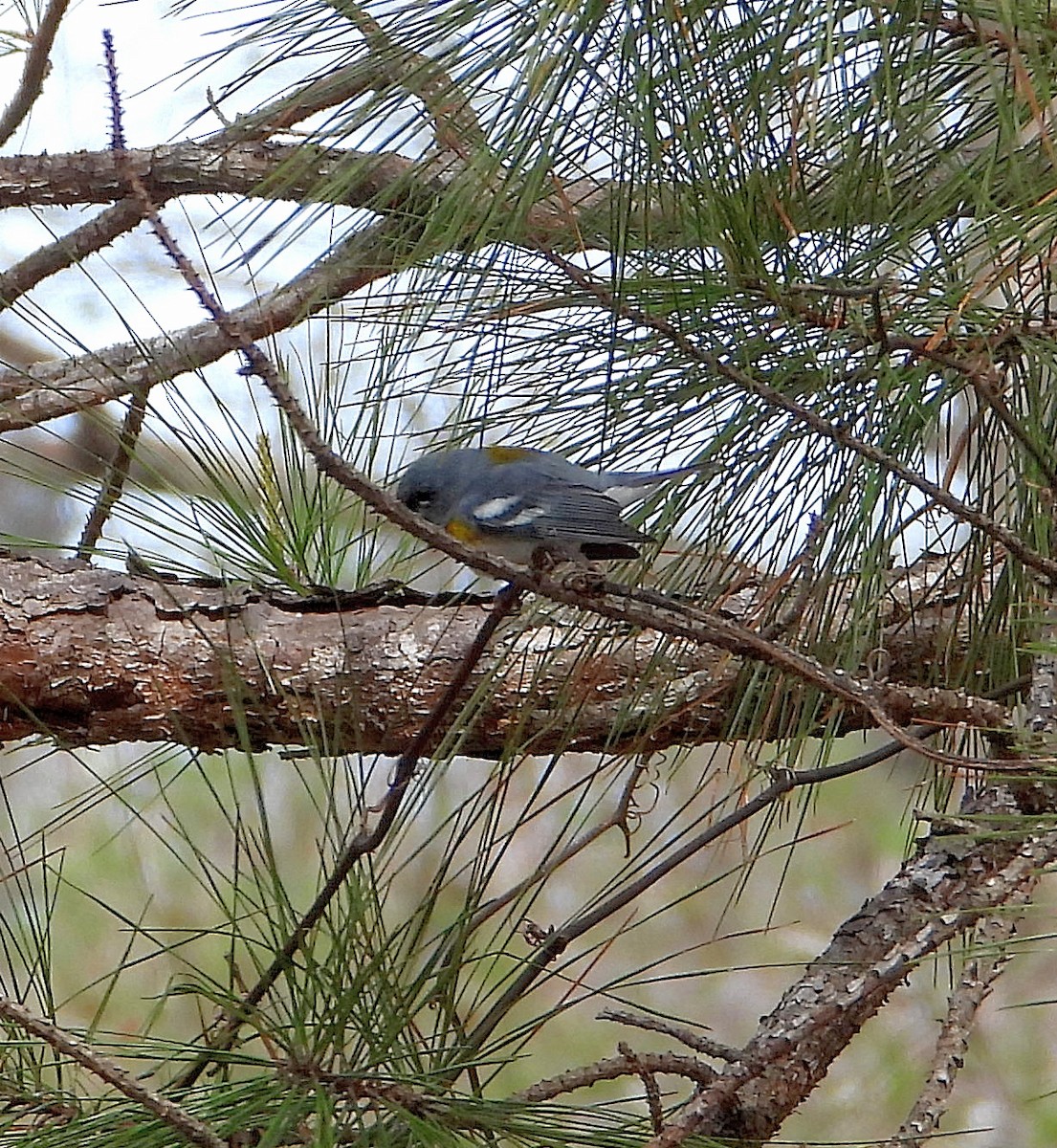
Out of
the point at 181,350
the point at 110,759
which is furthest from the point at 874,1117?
the point at 181,350

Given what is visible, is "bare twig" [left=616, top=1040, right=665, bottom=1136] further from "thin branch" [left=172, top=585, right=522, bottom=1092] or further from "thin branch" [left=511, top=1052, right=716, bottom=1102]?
"thin branch" [left=172, top=585, right=522, bottom=1092]

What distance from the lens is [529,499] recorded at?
0.94m

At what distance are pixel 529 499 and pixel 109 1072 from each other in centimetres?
50

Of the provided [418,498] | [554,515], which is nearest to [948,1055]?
[554,515]

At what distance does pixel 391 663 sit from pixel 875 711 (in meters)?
0.51

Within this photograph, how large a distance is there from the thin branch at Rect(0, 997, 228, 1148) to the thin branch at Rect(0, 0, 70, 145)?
33.2 inches

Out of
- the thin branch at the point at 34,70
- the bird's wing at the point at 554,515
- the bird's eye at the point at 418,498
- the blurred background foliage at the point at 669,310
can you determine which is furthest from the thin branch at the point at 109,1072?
the thin branch at the point at 34,70

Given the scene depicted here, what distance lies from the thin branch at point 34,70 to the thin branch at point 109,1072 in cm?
84

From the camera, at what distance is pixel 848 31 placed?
65 cm

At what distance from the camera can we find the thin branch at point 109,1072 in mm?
500

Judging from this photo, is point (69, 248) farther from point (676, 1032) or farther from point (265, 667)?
point (676, 1032)

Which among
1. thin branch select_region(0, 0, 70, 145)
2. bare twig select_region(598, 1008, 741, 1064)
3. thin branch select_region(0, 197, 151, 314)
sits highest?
thin branch select_region(0, 0, 70, 145)

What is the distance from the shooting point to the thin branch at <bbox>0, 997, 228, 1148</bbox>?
500 millimetres

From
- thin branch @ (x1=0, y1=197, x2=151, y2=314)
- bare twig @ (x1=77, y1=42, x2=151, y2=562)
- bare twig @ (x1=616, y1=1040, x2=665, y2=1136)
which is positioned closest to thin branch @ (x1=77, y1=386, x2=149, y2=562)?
bare twig @ (x1=77, y1=42, x2=151, y2=562)
